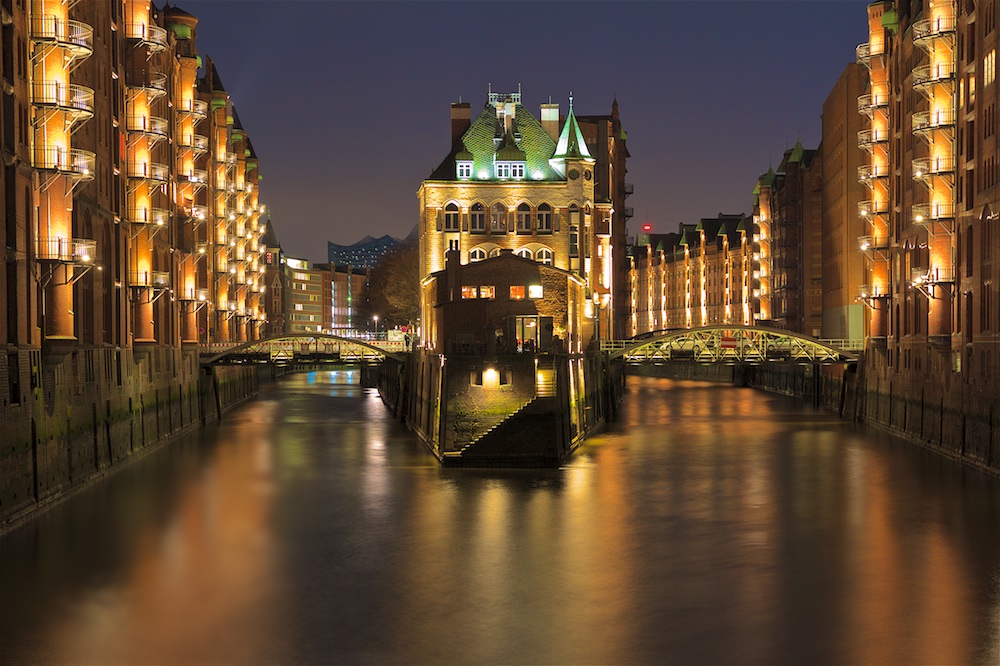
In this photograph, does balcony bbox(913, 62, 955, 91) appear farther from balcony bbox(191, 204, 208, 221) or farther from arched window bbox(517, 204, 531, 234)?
balcony bbox(191, 204, 208, 221)

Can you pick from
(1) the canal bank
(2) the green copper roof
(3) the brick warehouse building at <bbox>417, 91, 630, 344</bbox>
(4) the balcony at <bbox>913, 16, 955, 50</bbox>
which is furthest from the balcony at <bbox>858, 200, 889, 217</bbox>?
(2) the green copper roof

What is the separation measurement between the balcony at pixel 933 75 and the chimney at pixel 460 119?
3802 centimetres

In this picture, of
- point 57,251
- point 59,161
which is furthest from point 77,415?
point 59,161

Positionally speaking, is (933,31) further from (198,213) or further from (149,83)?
(198,213)

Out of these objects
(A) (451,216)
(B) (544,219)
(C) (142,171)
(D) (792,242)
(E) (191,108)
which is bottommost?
(D) (792,242)

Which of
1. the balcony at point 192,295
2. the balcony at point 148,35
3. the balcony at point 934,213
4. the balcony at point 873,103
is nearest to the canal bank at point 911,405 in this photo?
the balcony at point 934,213

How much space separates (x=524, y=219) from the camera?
84812mm

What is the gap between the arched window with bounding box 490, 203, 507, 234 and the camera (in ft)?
278

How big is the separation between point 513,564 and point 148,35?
1388 inches

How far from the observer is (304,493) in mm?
47781

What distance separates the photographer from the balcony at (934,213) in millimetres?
55875

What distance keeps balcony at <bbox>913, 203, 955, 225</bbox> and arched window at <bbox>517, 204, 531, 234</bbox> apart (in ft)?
107

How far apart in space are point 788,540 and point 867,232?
48.0 metres

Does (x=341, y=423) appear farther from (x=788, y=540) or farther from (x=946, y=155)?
(x=788, y=540)
